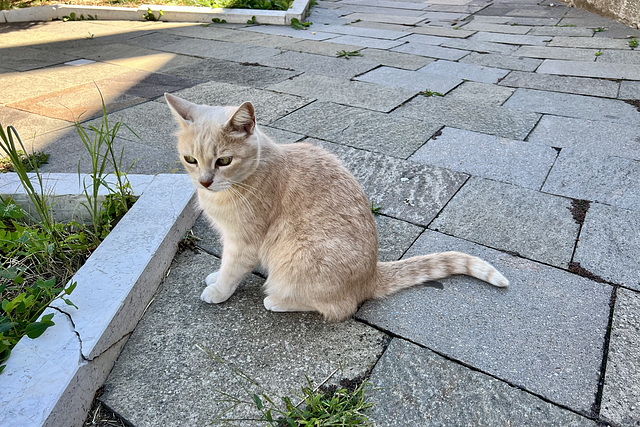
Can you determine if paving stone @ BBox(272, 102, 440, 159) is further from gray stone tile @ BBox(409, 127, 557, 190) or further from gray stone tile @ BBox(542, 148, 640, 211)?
gray stone tile @ BBox(542, 148, 640, 211)

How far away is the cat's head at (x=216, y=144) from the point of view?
2137 mm

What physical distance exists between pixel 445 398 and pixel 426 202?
171 centimetres

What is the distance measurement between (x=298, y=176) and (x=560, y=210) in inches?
82.4

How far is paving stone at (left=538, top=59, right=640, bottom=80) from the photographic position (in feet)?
18.6

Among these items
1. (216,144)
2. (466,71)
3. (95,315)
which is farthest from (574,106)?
(95,315)

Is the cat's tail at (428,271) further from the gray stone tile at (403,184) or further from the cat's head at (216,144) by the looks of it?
the cat's head at (216,144)

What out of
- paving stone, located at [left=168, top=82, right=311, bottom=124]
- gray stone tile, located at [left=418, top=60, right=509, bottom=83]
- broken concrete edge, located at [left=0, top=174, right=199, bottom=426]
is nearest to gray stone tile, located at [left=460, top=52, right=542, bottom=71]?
gray stone tile, located at [left=418, top=60, right=509, bottom=83]

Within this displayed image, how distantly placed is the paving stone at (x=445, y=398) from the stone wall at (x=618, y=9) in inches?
344

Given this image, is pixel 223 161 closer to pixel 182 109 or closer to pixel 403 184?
pixel 182 109

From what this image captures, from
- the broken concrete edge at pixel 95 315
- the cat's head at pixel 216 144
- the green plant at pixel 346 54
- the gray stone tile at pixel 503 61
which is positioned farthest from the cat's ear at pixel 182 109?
the gray stone tile at pixel 503 61

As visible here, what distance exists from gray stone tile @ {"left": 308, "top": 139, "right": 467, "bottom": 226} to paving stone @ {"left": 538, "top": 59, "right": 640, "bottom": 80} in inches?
142

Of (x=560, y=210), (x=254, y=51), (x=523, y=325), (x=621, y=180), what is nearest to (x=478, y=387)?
(x=523, y=325)

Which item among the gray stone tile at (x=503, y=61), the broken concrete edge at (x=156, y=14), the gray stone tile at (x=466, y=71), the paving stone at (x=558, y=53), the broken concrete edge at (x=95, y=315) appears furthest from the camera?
the broken concrete edge at (x=156, y=14)

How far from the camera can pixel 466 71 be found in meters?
6.17
